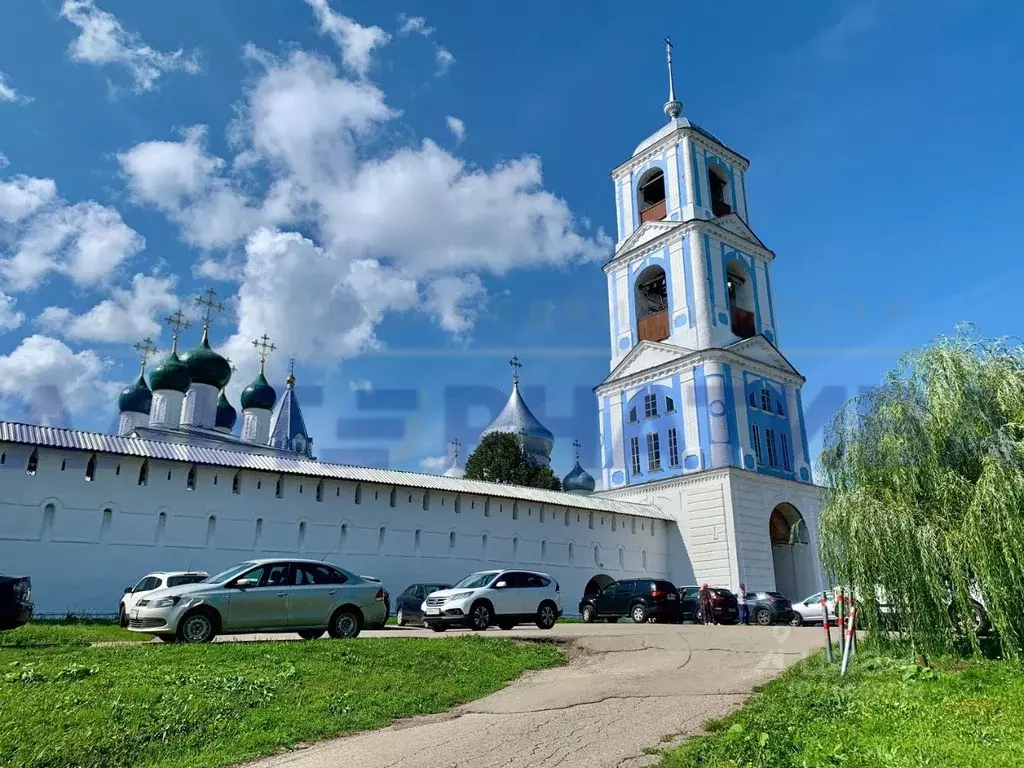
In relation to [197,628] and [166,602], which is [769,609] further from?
[166,602]

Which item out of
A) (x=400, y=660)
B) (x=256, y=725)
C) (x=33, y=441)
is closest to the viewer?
(x=256, y=725)

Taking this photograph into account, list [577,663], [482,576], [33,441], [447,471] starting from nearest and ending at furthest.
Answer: [577,663] < [482,576] < [33,441] < [447,471]

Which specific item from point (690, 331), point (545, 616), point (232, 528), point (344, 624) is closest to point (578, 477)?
point (690, 331)

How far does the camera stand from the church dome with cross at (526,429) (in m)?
48.3

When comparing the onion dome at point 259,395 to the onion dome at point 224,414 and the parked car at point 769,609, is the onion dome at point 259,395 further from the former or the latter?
the parked car at point 769,609

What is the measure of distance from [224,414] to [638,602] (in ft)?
102

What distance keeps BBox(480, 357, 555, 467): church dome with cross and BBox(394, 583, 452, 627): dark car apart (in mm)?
26112

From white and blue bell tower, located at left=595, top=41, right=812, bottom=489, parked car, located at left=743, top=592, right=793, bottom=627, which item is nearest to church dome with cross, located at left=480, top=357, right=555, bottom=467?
white and blue bell tower, located at left=595, top=41, right=812, bottom=489

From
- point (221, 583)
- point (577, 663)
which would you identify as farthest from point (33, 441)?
point (577, 663)

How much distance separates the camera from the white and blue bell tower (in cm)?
3180

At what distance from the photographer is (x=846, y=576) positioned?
11.5 m

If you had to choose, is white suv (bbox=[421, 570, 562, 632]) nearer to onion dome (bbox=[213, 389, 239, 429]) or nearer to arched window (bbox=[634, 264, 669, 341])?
arched window (bbox=[634, 264, 669, 341])

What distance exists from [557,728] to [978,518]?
715 centimetres

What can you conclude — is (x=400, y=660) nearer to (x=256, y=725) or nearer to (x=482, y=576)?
(x=256, y=725)
